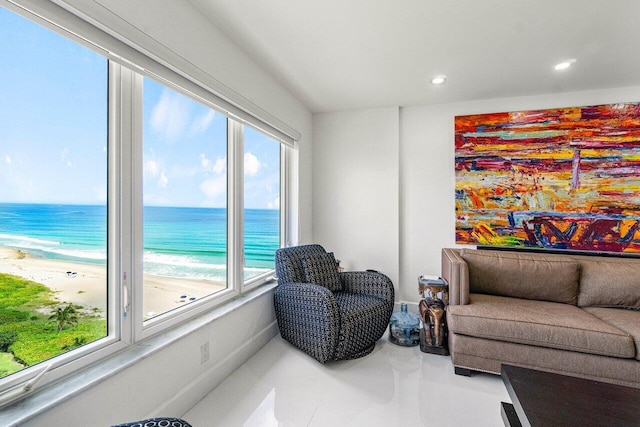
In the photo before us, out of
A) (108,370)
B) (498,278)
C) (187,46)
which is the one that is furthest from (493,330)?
(187,46)

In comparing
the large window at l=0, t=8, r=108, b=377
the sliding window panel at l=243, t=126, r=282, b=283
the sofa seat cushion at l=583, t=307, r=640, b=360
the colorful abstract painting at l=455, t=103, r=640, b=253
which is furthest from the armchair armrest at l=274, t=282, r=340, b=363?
the colorful abstract painting at l=455, t=103, r=640, b=253

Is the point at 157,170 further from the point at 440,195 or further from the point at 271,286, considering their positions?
the point at 440,195

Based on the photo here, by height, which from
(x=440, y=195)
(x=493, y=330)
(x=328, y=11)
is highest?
(x=328, y=11)

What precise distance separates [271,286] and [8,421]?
6.17 ft

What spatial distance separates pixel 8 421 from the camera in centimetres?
97

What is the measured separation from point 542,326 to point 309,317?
63.0 inches

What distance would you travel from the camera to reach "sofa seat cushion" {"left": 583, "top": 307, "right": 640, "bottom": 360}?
1.83 metres

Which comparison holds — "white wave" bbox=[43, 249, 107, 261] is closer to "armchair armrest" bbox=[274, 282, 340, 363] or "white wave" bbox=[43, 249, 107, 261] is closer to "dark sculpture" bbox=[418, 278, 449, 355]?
"armchair armrest" bbox=[274, 282, 340, 363]

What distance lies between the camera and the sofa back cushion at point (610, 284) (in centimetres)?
229

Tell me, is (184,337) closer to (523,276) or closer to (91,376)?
(91,376)

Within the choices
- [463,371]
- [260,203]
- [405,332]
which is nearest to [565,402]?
[463,371]

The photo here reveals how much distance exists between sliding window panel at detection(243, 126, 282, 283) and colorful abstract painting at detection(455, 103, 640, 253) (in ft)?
6.75

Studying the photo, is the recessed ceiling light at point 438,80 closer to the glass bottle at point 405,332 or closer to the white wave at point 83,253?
the glass bottle at point 405,332

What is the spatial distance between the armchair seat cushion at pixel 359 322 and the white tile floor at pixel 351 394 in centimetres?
14
